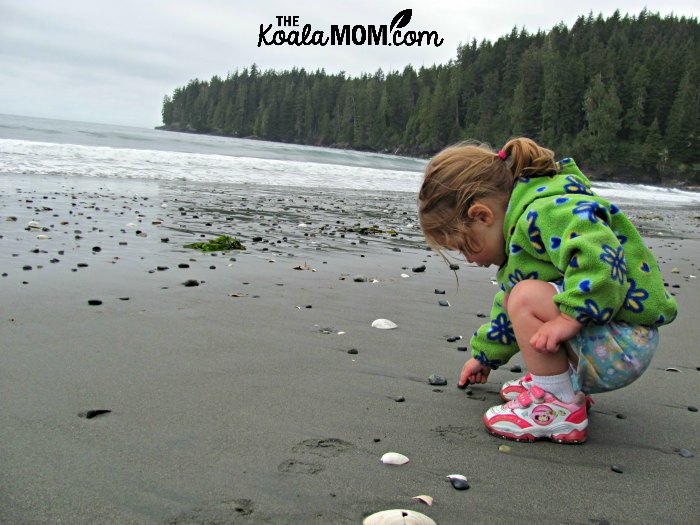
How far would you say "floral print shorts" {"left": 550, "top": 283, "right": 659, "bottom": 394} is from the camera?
2.42 m

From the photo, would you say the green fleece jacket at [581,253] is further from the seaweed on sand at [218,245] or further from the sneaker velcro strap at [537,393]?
the seaweed on sand at [218,245]

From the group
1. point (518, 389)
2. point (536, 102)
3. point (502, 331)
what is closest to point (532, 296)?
point (502, 331)

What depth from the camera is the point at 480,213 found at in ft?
8.48

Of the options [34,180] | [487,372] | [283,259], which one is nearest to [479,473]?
[487,372]

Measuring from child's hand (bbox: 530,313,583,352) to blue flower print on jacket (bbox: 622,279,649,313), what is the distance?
249 millimetres

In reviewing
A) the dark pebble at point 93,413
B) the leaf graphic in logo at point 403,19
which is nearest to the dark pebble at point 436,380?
the dark pebble at point 93,413

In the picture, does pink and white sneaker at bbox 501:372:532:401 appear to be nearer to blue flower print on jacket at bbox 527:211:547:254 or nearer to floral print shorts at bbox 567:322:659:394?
Answer: floral print shorts at bbox 567:322:659:394

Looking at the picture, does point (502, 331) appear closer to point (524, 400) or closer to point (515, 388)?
point (515, 388)

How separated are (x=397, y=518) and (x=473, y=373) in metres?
1.41

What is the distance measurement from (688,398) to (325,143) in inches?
5300

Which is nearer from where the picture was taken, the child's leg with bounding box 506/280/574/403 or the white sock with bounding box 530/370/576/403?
the child's leg with bounding box 506/280/574/403

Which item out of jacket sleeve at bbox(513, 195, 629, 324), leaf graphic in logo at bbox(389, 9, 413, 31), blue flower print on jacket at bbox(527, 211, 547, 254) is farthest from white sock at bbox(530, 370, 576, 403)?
leaf graphic in logo at bbox(389, 9, 413, 31)

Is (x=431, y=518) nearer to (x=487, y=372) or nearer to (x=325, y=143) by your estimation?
(x=487, y=372)

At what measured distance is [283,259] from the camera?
6.81 metres
